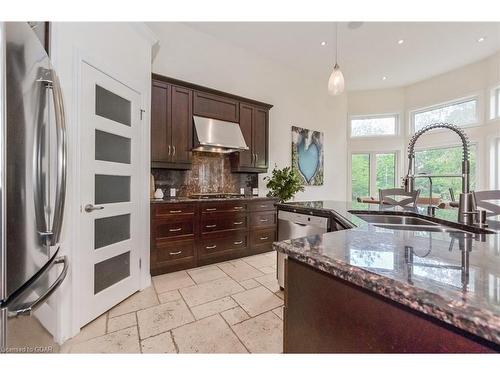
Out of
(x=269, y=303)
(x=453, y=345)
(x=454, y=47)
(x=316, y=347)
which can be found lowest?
(x=269, y=303)

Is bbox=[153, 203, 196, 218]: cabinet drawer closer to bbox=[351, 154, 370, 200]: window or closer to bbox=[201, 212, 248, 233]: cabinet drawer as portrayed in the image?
bbox=[201, 212, 248, 233]: cabinet drawer

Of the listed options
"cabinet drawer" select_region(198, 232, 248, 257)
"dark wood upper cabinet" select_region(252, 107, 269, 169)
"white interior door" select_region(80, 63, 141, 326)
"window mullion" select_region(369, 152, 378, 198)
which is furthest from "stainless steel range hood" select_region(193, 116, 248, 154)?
"window mullion" select_region(369, 152, 378, 198)

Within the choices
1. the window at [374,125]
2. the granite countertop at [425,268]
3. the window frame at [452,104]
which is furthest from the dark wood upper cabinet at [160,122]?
the window frame at [452,104]

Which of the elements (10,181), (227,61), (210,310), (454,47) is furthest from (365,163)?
(10,181)

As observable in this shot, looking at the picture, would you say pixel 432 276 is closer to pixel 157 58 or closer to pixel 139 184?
pixel 139 184

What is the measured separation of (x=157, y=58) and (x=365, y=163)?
5.82 m

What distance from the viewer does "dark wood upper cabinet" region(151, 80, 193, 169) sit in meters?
2.96

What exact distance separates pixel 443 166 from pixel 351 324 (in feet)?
22.1

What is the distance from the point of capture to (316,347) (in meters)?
0.71

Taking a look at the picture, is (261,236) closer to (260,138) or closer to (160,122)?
(260,138)

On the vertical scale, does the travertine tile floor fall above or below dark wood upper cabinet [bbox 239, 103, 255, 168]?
below

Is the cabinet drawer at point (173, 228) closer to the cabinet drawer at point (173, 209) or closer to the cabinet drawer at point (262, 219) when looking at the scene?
the cabinet drawer at point (173, 209)

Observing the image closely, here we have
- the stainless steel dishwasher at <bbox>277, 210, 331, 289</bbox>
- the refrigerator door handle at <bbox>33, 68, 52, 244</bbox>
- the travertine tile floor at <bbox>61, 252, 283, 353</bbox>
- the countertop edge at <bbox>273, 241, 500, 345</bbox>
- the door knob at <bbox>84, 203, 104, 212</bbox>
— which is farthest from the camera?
the stainless steel dishwasher at <bbox>277, 210, 331, 289</bbox>

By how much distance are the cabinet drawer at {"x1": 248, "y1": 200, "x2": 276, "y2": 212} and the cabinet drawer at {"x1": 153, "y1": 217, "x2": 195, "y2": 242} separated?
97 centimetres
